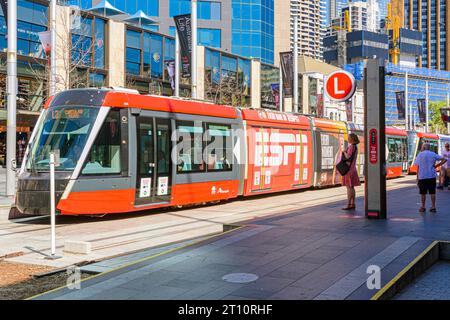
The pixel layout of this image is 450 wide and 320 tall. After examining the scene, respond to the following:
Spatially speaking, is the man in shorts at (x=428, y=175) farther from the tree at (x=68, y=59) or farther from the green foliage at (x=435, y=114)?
the green foliage at (x=435, y=114)

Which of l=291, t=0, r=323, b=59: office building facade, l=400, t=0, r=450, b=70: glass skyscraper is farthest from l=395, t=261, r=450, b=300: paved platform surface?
l=400, t=0, r=450, b=70: glass skyscraper

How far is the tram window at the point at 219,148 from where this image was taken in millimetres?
15602

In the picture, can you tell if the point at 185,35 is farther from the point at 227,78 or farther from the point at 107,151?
the point at 227,78

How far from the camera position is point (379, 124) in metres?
10.9

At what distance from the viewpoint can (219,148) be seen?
16016 mm

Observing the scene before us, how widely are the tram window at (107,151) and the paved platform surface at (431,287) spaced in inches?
304

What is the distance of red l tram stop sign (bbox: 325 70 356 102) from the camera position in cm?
1110

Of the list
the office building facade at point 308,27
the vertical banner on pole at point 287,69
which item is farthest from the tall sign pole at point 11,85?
the office building facade at point 308,27

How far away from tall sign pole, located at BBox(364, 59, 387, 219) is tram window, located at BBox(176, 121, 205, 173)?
17.6 feet

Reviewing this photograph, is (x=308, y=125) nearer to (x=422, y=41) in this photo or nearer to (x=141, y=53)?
(x=141, y=53)

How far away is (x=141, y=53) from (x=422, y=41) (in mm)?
146777

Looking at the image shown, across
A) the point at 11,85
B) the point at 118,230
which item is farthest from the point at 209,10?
the point at 118,230

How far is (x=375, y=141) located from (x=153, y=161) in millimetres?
5582
